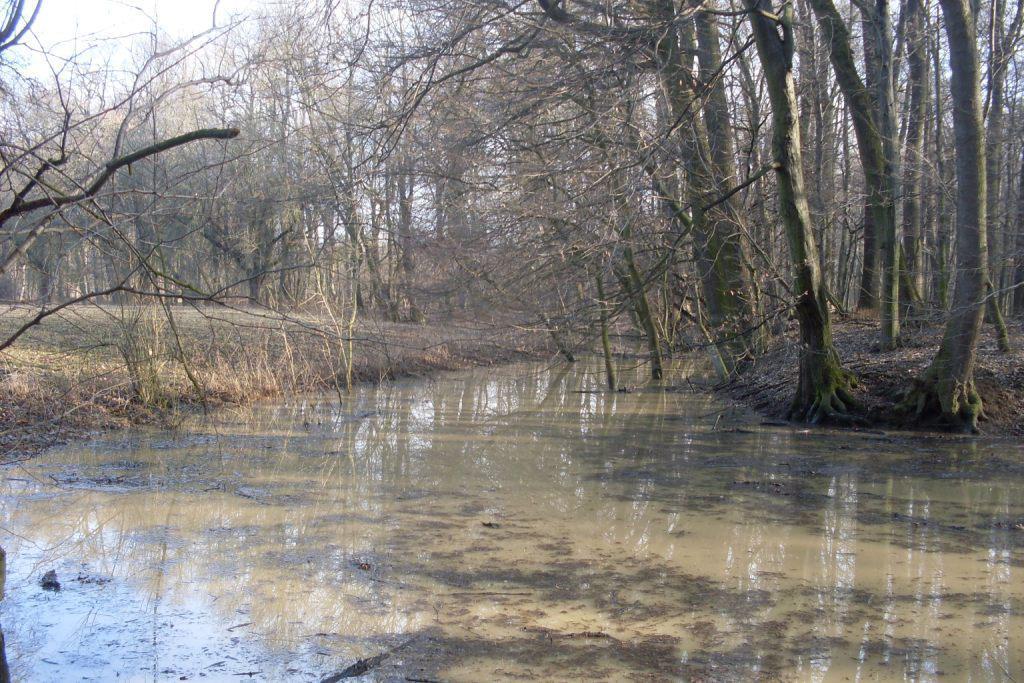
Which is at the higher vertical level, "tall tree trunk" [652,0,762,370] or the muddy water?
"tall tree trunk" [652,0,762,370]

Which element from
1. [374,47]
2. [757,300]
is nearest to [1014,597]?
[374,47]

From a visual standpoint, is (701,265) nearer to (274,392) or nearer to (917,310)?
(917,310)

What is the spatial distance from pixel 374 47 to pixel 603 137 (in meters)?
3.60

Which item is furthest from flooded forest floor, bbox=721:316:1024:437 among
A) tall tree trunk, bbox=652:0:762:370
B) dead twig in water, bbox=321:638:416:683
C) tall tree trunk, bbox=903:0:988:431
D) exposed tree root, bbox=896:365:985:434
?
dead twig in water, bbox=321:638:416:683

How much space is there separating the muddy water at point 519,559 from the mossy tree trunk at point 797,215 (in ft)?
2.87

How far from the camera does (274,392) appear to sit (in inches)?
581

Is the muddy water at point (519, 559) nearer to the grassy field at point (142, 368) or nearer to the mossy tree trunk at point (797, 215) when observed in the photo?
the grassy field at point (142, 368)

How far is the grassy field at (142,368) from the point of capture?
9.62 metres

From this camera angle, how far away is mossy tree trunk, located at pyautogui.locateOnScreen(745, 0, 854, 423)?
1085 centimetres

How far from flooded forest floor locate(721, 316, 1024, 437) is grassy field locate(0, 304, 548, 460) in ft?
19.3

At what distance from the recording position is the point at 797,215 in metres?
11.0

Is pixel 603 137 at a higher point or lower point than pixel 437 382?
higher

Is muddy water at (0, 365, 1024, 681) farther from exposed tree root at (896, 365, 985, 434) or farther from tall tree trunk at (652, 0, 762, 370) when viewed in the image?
tall tree trunk at (652, 0, 762, 370)

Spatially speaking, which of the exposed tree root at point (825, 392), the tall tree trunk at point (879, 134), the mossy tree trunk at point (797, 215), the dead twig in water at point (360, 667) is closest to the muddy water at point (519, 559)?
the dead twig in water at point (360, 667)
